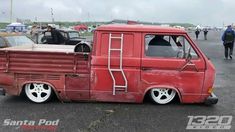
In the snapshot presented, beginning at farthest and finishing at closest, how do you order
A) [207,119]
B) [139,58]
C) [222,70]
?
[222,70], [139,58], [207,119]

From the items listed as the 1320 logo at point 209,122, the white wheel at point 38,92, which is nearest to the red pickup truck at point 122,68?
the white wheel at point 38,92

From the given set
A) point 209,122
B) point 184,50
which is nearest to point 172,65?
point 184,50

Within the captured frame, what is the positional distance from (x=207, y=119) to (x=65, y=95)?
3176mm

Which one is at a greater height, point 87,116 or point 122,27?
point 122,27

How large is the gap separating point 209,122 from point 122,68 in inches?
85.2

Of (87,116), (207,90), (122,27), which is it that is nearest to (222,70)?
(207,90)

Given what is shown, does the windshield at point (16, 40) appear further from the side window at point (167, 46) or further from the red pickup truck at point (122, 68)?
the side window at point (167, 46)

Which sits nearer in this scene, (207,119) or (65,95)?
(207,119)

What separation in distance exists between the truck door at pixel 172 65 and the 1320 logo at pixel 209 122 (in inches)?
33.8

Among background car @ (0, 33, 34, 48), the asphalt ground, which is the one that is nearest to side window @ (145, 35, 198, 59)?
the asphalt ground

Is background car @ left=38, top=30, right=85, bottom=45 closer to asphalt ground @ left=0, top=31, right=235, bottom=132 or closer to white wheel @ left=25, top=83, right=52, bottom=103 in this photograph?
white wheel @ left=25, top=83, right=52, bottom=103

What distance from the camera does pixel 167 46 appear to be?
25.4 ft

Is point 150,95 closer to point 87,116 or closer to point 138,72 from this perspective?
point 138,72

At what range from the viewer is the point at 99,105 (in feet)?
25.6
